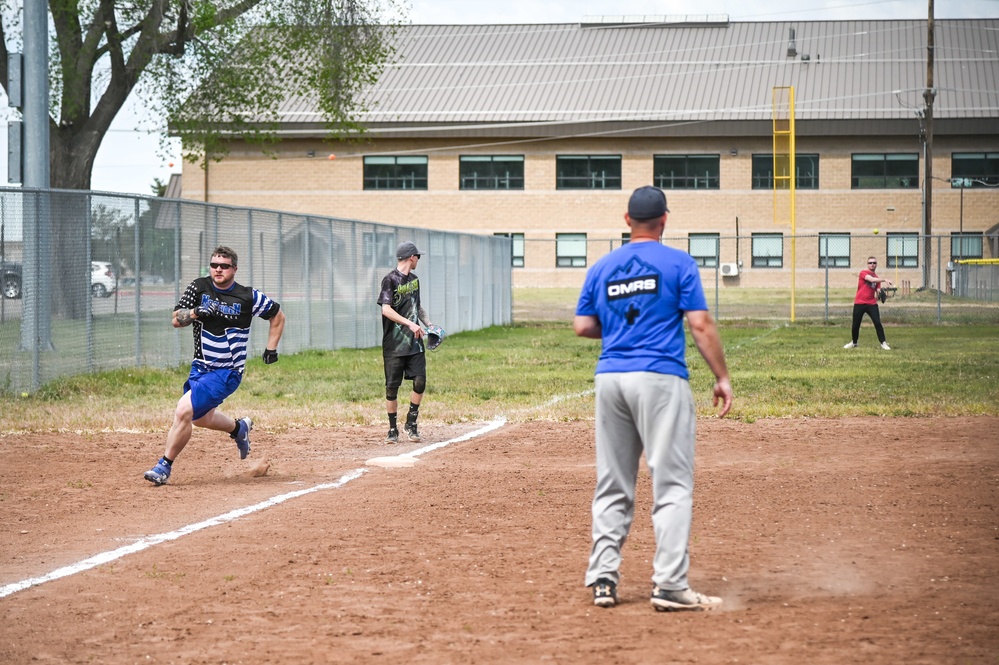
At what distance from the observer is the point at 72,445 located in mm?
12102

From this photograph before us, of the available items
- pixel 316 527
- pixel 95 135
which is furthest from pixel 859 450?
pixel 95 135

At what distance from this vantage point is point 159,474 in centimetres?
980

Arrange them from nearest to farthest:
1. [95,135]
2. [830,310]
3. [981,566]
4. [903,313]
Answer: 1. [981,566]
2. [95,135]
3. [903,313]
4. [830,310]

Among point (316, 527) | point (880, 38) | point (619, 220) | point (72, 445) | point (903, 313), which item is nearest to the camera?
point (316, 527)

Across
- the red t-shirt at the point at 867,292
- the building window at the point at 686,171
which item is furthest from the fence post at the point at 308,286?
the building window at the point at 686,171

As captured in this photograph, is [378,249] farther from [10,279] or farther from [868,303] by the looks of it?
[10,279]

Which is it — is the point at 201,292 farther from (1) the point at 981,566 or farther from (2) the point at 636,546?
(1) the point at 981,566

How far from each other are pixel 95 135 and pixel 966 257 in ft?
117

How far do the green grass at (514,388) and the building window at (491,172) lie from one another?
31600 millimetres

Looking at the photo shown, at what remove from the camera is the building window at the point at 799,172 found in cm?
5497

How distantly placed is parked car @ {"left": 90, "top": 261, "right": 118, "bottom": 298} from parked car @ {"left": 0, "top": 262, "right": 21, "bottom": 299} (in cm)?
171

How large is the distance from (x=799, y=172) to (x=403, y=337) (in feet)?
148

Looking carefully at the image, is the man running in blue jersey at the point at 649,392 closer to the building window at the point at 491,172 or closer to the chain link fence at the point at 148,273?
the chain link fence at the point at 148,273

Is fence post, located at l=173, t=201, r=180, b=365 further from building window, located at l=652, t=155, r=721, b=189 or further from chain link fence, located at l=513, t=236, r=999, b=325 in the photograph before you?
building window, located at l=652, t=155, r=721, b=189
